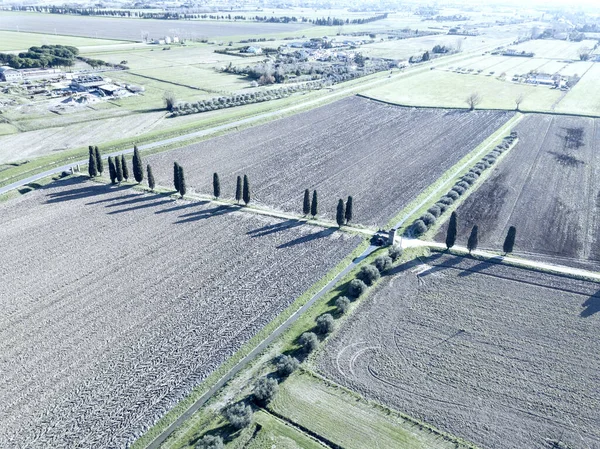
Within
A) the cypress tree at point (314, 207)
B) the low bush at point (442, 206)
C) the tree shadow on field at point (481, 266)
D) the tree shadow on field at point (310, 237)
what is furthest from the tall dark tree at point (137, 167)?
the tree shadow on field at point (481, 266)

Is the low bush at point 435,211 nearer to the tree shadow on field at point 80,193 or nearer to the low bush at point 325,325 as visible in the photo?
the low bush at point 325,325

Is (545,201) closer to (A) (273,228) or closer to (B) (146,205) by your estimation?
(A) (273,228)

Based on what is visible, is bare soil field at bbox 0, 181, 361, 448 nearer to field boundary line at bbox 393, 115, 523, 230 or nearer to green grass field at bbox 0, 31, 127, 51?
field boundary line at bbox 393, 115, 523, 230

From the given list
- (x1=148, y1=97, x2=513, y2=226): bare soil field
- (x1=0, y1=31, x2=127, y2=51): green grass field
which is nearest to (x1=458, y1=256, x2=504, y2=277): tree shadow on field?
A: (x1=148, y1=97, x2=513, y2=226): bare soil field

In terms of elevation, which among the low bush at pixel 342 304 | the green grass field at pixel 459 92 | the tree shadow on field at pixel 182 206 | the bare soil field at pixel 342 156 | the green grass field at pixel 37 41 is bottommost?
the tree shadow on field at pixel 182 206

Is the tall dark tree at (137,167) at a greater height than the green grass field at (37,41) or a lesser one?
lesser

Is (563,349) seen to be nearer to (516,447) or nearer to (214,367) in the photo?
(516,447)
